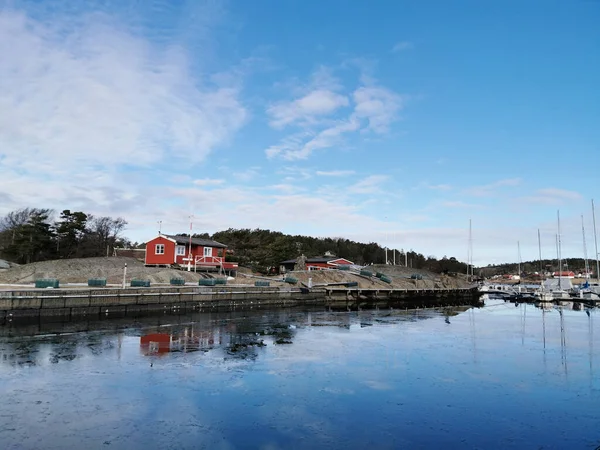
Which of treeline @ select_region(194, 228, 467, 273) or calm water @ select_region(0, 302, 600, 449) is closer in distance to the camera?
calm water @ select_region(0, 302, 600, 449)

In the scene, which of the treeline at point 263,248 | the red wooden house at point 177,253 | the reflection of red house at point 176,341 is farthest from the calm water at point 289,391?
the treeline at point 263,248

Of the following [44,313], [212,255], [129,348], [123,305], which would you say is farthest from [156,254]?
[129,348]

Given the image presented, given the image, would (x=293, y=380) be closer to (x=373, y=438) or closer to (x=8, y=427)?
(x=373, y=438)

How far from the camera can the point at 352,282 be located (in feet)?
186

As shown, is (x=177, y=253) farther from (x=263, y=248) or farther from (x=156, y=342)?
(x=156, y=342)

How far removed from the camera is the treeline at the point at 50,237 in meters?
54.8

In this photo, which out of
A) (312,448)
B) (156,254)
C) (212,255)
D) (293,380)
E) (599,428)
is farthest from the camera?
(212,255)

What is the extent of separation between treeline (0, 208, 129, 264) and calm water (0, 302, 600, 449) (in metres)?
37.9

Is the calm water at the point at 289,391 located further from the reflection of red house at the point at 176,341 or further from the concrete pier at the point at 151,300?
the concrete pier at the point at 151,300

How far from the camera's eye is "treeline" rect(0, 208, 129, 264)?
180 feet

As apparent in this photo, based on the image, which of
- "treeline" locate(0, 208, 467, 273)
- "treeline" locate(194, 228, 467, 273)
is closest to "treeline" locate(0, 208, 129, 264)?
"treeline" locate(0, 208, 467, 273)

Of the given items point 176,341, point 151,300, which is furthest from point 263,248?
point 176,341

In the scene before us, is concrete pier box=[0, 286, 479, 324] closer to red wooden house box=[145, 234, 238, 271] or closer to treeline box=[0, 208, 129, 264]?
red wooden house box=[145, 234, 238, 271]

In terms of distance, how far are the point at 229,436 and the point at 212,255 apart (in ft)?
161
